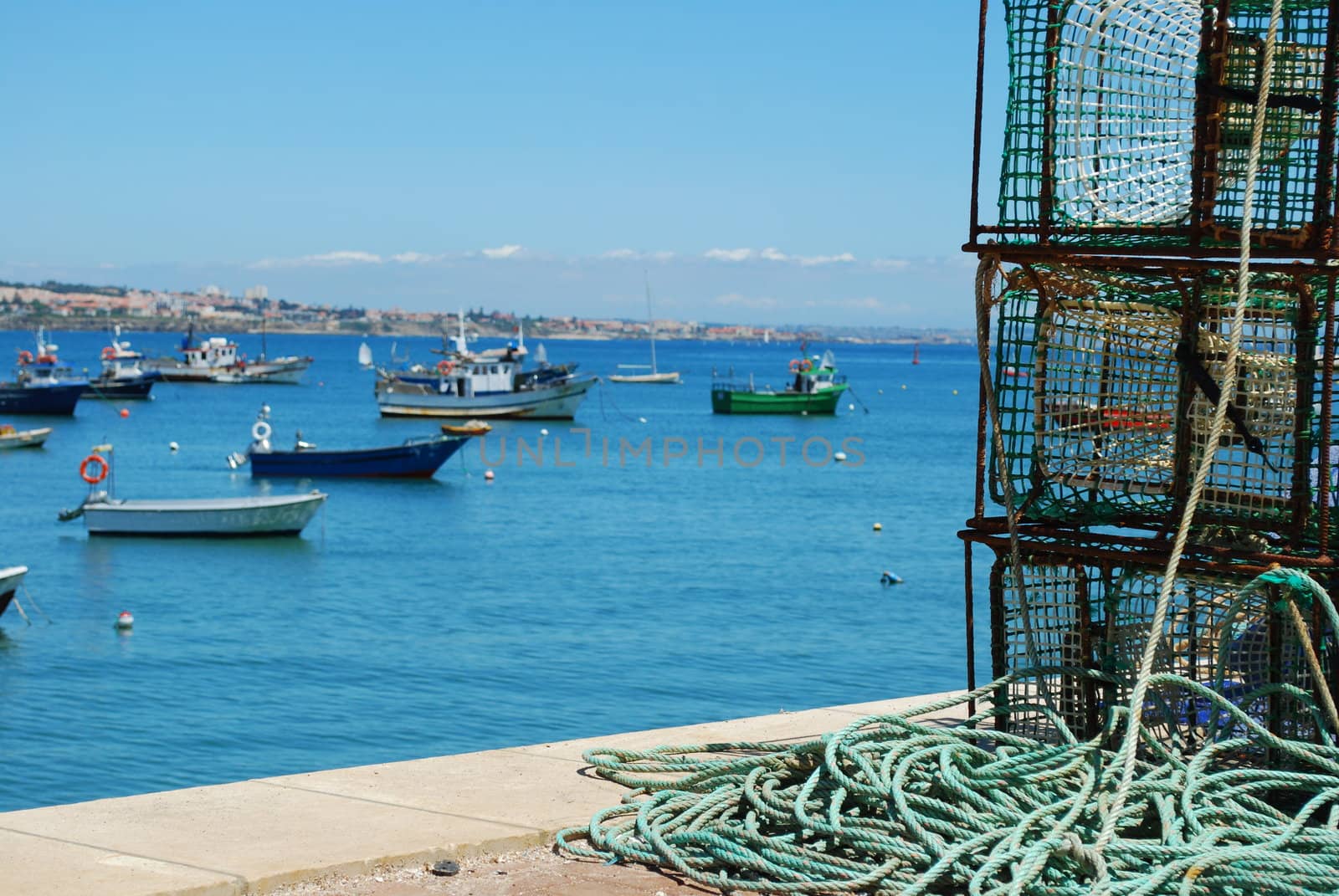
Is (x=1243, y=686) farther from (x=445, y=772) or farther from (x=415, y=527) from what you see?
(x=415, y=527)

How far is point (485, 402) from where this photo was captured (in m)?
67.5

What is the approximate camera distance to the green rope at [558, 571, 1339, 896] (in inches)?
182

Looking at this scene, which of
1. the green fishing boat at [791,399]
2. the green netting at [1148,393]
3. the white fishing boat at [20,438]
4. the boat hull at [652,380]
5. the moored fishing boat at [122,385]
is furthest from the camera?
the boat hull at [652,380]

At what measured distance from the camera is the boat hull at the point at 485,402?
67750mm

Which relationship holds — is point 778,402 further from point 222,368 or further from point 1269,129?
point 1269,129

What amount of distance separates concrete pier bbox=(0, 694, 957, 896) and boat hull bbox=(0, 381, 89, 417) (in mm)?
68398

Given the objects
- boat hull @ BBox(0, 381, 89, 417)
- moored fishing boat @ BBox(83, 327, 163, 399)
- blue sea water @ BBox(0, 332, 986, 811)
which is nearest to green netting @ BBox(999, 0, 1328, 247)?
blue sea water @ BBox(0, 332, 986, 811)

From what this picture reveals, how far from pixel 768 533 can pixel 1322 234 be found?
29.7 metres

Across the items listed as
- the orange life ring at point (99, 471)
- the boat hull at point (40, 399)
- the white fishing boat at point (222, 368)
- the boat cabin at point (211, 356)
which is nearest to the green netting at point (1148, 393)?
the orange life ring at point (99, 471)

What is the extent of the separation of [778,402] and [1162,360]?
241 feet

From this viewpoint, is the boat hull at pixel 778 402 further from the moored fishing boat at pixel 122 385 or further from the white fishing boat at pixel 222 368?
the white fishing boat at pixel 222 368

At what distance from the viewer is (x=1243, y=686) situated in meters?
6.13

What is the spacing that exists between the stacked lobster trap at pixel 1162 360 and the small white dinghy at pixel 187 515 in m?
26.6

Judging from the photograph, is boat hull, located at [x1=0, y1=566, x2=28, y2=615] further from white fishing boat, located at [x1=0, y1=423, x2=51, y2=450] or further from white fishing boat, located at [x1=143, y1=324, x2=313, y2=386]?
white fishing boat, located at [x1=143, y1=324, x2=313, y2=386]
